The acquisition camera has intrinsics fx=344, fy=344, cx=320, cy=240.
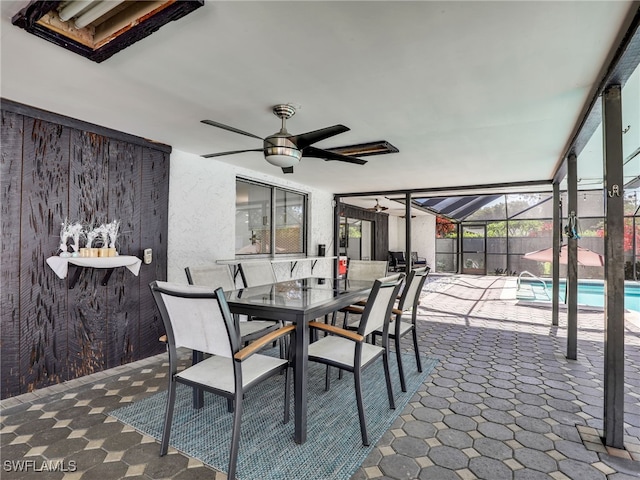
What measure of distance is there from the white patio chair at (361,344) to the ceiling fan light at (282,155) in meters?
1.08

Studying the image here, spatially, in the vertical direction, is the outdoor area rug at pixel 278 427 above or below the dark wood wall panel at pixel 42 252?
below

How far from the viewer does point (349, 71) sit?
2096mm

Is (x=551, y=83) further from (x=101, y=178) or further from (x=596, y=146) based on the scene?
(x=101, y=178)

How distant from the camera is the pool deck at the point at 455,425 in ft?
5.96

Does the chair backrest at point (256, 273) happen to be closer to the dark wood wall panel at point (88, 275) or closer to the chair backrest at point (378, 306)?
the dark wood wall panel at point (88, 275)

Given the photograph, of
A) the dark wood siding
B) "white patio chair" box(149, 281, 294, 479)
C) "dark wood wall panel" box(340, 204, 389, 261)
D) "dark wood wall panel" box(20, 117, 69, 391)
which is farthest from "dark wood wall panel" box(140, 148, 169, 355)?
"dark wood wall panel" box(340, 204, 389, 261)

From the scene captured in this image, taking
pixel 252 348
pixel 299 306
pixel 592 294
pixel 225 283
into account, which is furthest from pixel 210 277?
pixel 592 294

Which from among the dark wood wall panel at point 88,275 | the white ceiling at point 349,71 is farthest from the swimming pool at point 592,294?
the dark wood wall panel at point 88,275

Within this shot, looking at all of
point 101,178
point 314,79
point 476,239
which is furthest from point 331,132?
point 476,239

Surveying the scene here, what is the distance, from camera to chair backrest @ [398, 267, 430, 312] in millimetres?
3033

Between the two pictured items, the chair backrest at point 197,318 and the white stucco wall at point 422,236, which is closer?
the chair backrest at point 197,318

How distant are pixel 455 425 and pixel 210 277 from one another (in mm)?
2367

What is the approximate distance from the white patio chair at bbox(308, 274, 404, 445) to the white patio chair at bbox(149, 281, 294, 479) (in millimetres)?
356

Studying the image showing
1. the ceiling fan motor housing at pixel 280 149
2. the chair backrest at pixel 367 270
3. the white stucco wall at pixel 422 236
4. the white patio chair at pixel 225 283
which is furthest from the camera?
the white stucco wall at pixel 422 236
